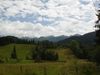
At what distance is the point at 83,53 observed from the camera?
361 feet

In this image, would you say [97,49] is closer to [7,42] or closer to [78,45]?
[78,45]

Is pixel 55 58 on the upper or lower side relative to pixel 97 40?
lower

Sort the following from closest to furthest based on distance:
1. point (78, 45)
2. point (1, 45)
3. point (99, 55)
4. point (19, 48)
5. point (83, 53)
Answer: point (99, 55) → point (83, 53) → point (78, 45) → point (19, 48) → point (1, 45)

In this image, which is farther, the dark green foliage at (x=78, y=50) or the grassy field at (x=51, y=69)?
the dark green foliage at (x=78, y=50)

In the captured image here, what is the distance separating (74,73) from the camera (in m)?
38.8

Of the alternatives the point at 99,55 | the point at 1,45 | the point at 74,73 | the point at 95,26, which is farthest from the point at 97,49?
the point at 1,45

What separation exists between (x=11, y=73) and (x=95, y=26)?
55.2 feet

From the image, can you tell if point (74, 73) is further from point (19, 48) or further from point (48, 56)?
point (19, 48)

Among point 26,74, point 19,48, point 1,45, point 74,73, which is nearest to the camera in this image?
point 26,74

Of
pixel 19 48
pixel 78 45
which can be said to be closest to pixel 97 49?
pixel 78 45

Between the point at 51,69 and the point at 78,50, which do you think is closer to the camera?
the point at 51,69

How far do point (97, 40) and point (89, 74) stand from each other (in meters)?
12.4

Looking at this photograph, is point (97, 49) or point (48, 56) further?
point (48, 56)

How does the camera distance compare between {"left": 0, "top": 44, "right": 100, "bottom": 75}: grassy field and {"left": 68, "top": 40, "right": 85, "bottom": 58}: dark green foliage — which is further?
{"left": 68, "top": 40, "right": 85, "bottom": 58}: dark green foliage
